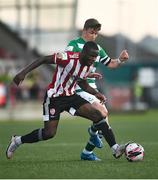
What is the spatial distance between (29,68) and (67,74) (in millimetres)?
672

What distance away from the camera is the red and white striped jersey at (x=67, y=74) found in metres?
12.6

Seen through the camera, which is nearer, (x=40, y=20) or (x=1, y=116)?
(x=1, y=116)

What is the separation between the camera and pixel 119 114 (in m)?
39.3

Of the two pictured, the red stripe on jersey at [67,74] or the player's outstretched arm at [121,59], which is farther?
the player's outstretched arm at [121,59]

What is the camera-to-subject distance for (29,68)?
40.1 feet

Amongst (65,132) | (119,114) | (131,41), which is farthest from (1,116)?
(131,41)

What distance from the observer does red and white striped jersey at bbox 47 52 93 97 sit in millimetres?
12555

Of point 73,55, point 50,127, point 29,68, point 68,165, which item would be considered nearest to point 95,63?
point 73,55

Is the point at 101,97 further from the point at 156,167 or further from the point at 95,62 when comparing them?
the point at 156,167

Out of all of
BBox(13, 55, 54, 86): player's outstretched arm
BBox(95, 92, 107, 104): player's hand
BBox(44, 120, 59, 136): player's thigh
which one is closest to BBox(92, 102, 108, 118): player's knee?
BBox(95, 92, 107, 104): player's hand

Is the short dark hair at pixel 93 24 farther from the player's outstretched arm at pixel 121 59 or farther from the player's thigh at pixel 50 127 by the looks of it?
the player's thigh at pixel 50 127

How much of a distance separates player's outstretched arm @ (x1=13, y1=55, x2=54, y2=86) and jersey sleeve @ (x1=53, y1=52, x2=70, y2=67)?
0.20ft

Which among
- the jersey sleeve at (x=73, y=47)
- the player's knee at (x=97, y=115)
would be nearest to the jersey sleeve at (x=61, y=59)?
the jersey sleeve at (x=73, y=47)

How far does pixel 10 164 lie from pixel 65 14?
3136 centimetres
